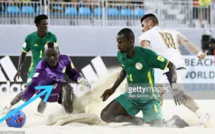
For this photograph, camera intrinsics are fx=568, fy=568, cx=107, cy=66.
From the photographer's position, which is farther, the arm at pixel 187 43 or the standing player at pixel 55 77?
the arm at pixel 187 43

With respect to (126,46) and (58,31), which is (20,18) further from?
(126,46)

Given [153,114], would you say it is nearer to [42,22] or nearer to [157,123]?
[157,123]

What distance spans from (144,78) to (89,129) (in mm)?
1112

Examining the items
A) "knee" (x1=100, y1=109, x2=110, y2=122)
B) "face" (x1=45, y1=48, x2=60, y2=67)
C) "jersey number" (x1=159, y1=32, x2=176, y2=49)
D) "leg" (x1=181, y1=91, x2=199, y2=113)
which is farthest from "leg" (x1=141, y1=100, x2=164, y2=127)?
"face" (x1=45, y1=48, x2=60, y2=67)

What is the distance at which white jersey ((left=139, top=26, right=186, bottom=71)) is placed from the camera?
8.98 meters

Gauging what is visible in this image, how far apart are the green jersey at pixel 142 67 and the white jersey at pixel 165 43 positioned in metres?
1.27

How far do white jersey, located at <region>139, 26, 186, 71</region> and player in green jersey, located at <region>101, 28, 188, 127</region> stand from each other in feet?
4.04

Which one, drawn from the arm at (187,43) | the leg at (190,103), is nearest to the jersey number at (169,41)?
the arm at (187,43)

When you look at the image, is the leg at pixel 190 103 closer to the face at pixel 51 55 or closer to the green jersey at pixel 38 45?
the face at pixel 51 55

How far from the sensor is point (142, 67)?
7.69m

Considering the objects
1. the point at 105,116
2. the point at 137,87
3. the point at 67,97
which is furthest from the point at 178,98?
the point at 67,97

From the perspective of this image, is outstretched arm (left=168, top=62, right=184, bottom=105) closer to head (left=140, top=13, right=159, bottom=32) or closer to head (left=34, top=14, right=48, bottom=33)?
head (left=140, top=13, right=159, bottom=32)

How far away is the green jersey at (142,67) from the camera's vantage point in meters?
7.65

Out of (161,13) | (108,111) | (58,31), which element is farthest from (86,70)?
(108,111)
